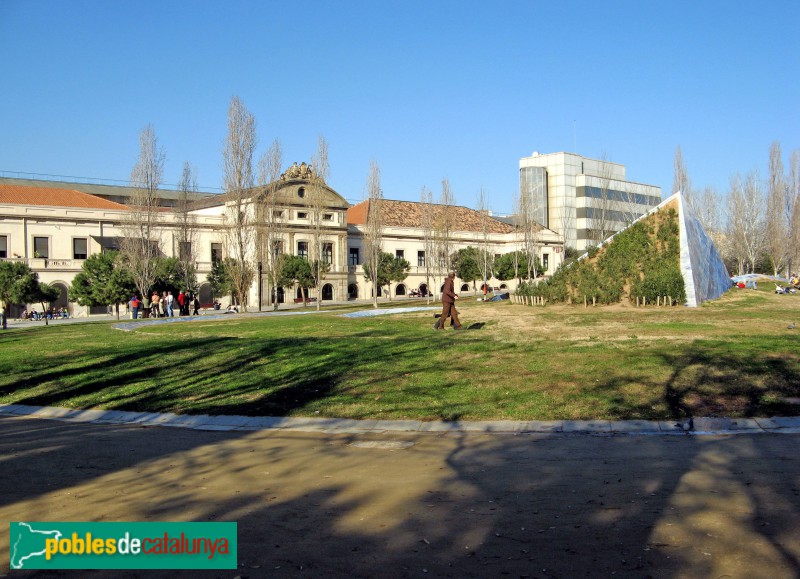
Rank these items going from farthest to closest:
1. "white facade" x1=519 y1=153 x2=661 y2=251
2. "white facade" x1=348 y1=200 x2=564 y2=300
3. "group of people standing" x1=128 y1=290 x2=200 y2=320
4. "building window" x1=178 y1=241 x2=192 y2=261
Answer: "white facade" x1=519 y1=153 x2=661 y2=251
"white facade" x1=348 y1=200 x2=564 y2=300
"building window" x1=178 y1=241 x2=192 y2=261
"group of people standing" x1=128 y1=290 x2=200 y2=320

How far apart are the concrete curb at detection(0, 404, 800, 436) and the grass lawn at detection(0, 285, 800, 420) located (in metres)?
0.27

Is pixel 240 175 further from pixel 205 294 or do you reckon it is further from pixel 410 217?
pixel 410 217

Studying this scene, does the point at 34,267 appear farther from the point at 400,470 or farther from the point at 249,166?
the point at 400,470

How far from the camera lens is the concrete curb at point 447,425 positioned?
8.45 metres

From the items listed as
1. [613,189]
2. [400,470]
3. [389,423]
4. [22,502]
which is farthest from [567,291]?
[613,189]

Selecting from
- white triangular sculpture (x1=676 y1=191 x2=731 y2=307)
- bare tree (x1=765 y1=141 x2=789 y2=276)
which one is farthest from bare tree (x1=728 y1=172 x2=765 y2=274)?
white triangular sculpture (x1=676 y1=191 x2=731 y2=307)

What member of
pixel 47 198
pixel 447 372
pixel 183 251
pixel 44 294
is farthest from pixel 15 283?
pixel 447 372

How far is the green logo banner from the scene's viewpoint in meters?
4.54

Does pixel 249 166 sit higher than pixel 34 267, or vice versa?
pixel 249 166

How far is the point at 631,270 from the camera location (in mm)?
26625

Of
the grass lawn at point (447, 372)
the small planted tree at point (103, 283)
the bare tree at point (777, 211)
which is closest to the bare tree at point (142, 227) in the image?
the small planted tree at point (103, 283)

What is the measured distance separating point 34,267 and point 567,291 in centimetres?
4569

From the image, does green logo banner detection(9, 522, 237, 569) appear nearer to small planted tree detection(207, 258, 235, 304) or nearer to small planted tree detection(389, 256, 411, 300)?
small planted tree detection(207, 258, 235, 304)

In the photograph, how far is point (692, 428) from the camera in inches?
335
